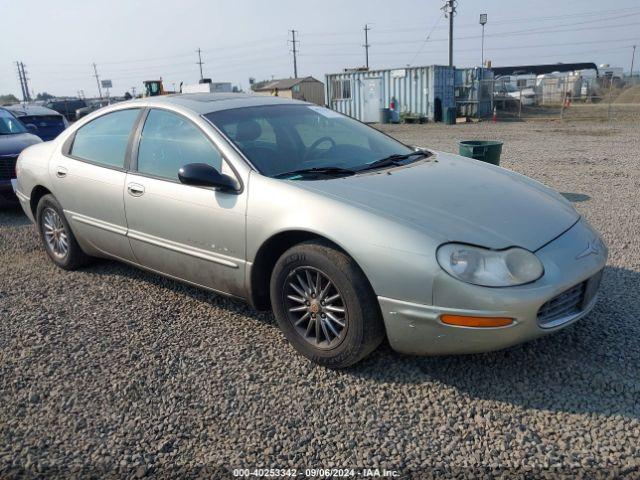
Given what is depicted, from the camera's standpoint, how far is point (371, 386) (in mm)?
2961

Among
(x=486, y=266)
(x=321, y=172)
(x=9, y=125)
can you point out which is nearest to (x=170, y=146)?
(x=321, y=172)

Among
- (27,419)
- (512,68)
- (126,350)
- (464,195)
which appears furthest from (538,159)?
(512,68)

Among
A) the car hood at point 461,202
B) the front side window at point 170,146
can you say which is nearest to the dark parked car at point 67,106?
the front side window at point 170,146

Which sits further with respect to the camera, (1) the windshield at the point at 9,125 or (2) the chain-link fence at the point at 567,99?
(2) the chain-link fence at the point at 567,99

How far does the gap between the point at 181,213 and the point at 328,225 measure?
1.15 metres

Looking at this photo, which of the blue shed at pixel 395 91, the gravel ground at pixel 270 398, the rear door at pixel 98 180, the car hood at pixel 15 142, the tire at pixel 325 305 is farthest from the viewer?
the blue shed at pixel 395 91

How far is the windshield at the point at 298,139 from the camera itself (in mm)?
3531

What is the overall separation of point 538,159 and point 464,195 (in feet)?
29.5

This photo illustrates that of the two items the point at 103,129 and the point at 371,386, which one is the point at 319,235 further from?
the point at 103,129

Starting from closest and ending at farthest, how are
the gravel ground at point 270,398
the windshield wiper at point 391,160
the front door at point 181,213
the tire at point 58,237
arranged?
the gravel ground at point 270,398 < the front door at point 181,213 < the windshield wiper at point 391,160 < the tire at point 58,237

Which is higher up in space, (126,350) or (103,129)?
(103,129)

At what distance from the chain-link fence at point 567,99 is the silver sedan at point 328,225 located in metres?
21.1

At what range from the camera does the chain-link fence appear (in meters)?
24.4

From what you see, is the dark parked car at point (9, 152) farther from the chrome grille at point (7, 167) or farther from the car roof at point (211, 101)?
the car roof at point (211, 101)
